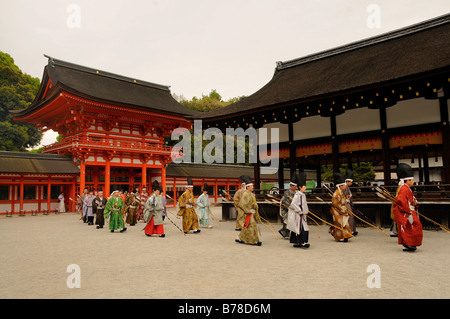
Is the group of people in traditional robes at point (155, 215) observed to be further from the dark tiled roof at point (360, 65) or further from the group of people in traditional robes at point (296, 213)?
the dark tiled roof at point (360, 65)

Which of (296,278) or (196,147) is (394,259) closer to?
(296,278)

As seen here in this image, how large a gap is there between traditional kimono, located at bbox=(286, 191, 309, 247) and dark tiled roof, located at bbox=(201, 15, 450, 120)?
195 inches

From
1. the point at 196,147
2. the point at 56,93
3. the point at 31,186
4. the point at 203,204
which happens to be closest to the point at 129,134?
the point at 56,93

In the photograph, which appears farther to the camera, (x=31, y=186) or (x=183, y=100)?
(x=183, y=100)

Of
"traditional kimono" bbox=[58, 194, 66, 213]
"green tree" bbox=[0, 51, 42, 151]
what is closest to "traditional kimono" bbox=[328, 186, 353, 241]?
"traditional kimono" bbox=[58, 194, 66, 213]

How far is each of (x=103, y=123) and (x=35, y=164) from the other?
5.16 meters

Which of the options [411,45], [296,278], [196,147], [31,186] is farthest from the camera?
[196,147]

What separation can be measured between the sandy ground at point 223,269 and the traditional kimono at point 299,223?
254 millimetres

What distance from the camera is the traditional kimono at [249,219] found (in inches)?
316

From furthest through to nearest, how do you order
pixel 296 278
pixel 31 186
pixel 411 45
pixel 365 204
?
pixel 31 186 → pixel 411 45 → pixel 365 204 → pixel 296 278

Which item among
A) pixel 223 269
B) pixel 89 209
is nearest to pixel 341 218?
pixel 223 269

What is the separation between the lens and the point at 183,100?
39500 mm

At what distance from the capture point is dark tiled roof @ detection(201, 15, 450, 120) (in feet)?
33.2
